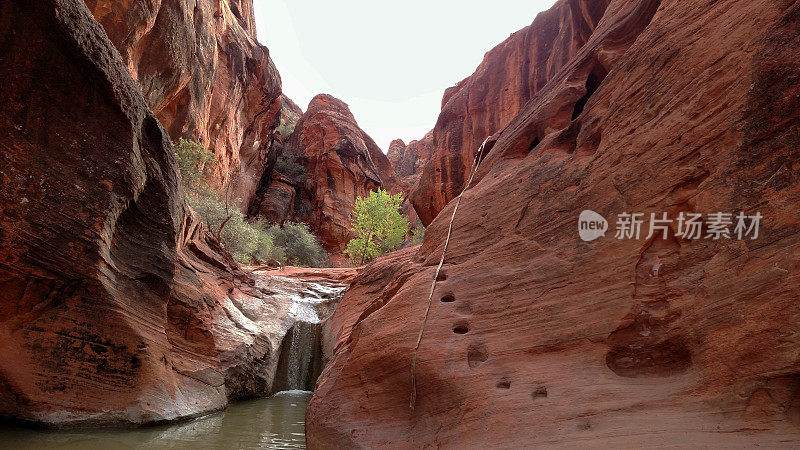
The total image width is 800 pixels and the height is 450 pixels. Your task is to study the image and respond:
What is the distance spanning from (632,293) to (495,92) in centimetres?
1545

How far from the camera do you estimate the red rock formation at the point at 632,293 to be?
10.5 feet

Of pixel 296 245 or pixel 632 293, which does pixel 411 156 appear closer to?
pixel 296 245

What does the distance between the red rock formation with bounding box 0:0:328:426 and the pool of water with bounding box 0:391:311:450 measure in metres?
0.27

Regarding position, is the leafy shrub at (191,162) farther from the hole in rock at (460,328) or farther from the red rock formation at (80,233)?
the hole in rock at (460,328)

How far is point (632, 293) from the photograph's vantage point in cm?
408

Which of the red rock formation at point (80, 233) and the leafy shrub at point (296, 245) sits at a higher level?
the leafy shrub at point (296, 245)

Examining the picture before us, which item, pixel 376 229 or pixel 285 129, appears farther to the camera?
pixel 285 129

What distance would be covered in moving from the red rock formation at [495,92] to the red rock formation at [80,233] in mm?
12853

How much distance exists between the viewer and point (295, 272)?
18.2 meters

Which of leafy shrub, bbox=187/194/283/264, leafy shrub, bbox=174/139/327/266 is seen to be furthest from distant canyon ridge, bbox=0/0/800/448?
leafy shrub, bbox=187/194/283/264

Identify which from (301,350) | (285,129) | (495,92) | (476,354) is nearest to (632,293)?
(476,354)

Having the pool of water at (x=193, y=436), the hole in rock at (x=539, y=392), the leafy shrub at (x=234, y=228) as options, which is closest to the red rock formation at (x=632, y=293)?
the hole in rock at (x=539, y=392)

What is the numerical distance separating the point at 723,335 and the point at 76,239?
799cm

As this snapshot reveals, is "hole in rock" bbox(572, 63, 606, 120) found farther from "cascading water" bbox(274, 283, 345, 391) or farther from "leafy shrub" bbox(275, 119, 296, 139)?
"leafy shrub" bbox(275, 119, 296, 139)
